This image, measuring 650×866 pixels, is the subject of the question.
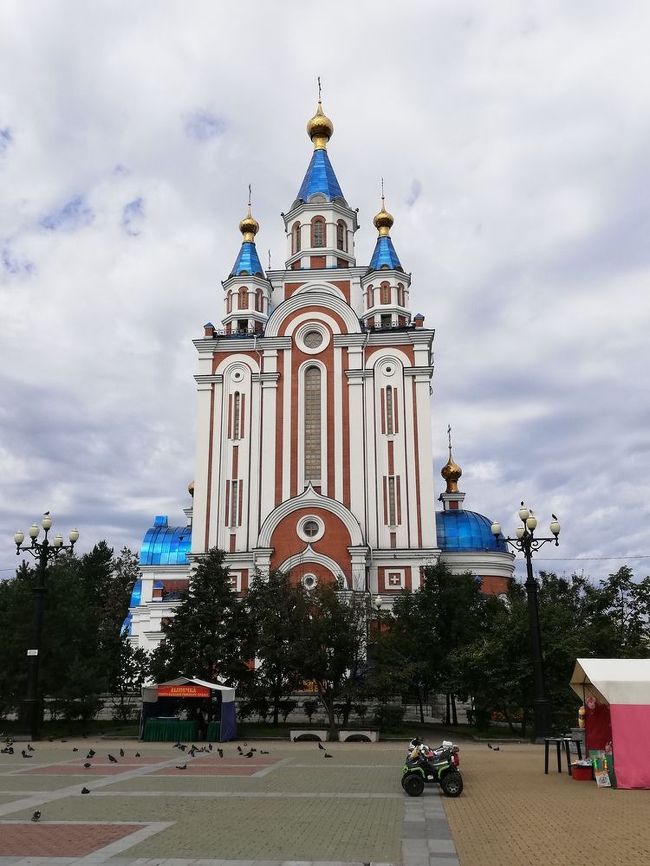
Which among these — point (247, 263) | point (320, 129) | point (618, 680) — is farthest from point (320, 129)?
point (618, 680)

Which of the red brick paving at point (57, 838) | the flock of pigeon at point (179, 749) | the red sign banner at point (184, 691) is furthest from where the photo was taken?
the red sign banner at point (184, 691)

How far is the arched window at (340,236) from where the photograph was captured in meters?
46.5

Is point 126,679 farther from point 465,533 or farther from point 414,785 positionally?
point 414,785

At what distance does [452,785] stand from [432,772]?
0.40 m

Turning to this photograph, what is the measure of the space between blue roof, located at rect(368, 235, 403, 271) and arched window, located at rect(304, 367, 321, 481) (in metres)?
8.09

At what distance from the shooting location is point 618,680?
Result: 1374 cm

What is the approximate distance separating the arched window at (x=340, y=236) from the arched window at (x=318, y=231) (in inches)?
34.3

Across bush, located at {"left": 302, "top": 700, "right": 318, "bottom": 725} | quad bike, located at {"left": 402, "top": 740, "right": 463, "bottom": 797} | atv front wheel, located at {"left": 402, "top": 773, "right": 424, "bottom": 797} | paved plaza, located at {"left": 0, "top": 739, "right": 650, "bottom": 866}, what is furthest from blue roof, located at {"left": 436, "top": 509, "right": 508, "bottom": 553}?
atv front wheel, located at {"left": 402, "top": 773, "right": 424, "bottom": 797}

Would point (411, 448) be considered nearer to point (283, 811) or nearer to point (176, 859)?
point (283, 811)

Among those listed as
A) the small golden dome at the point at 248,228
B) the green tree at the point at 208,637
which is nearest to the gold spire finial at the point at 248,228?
the small golden dome at the point at 248,228

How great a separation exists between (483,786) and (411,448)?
89.4ft

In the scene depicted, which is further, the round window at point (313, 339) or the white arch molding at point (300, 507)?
the round window at point (313, 339)

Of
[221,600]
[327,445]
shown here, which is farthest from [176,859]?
[327,445]

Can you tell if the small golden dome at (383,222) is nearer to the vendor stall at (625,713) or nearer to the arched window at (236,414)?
the arched window at (236,414)
